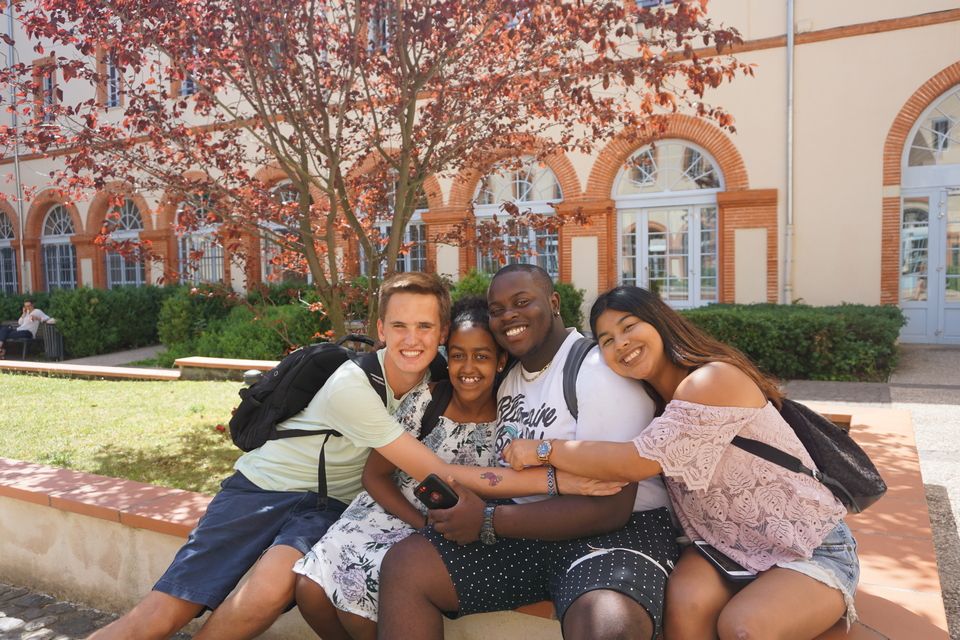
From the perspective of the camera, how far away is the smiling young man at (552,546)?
2.20m

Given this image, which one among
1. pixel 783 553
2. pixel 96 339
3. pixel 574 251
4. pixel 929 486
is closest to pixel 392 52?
pixel 783 553

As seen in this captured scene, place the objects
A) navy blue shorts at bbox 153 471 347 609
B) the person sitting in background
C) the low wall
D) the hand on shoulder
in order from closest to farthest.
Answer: the hand on shoulder
navy blue shorts at bbox 153 471 347 609
the low wall
the person sitting in background

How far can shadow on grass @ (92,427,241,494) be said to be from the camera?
15.7 ft

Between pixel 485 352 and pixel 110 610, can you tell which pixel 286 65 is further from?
pixel 110 610

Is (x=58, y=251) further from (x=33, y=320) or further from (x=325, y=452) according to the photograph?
(x=325, y=452)

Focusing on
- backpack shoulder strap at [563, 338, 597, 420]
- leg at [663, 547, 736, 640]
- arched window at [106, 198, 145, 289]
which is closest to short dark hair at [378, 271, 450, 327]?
backpack shoulder strap at [563, 338, 597, 420]

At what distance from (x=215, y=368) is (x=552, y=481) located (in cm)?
796

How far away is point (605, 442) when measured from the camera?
2.28 m

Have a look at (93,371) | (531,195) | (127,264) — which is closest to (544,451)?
(93,371)

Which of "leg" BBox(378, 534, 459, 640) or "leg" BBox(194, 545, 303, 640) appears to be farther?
"leg" BBox(194, 545, 303, 640)

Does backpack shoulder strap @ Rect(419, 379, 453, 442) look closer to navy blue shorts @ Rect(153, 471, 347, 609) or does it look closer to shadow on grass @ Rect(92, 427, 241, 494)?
navy blue shorts @ Rect(153, 471, 347, 609)

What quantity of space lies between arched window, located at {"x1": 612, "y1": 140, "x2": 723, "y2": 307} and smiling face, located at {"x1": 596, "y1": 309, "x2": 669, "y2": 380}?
37.9ft

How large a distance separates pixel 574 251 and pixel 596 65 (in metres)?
9.63

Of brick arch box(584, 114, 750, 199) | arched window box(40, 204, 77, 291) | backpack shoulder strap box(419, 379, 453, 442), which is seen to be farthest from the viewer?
arched window box(40, 204, 77, 291)
